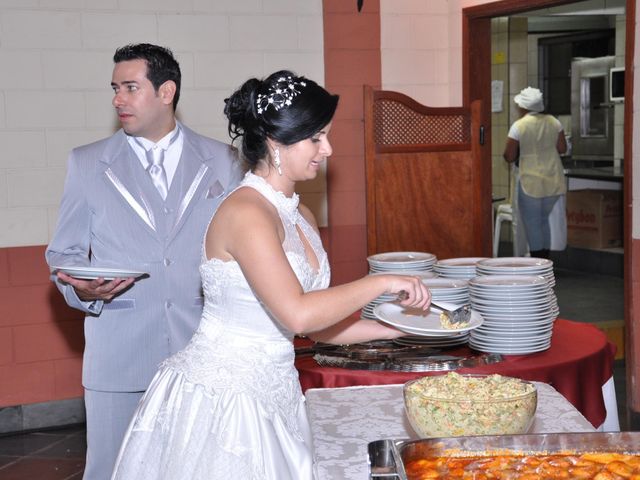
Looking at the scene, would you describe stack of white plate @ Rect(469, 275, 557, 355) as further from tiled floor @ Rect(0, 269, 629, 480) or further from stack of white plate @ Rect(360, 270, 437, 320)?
tiled floor @ Rect(0, 269, 629, 480)

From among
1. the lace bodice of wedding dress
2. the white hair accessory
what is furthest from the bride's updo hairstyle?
the lace bodice of wedding dress

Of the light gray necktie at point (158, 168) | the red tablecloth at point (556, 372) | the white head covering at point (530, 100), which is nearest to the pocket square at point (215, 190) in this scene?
the light gray necktie at point (158, 168)

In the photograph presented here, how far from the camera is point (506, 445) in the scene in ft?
5.41

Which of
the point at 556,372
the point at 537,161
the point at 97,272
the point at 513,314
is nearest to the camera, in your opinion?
the point at 97,272

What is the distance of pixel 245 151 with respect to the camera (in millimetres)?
2240

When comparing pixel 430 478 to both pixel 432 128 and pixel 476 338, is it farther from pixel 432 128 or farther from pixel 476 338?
pixel 432 128

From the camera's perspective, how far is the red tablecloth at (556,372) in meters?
2.62

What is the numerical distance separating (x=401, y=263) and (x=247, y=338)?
122 cm

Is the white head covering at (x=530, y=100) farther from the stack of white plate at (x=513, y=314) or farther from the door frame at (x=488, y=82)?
the stack of white plate at (x=513, y=314)

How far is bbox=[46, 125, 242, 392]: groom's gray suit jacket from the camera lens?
2908 mm

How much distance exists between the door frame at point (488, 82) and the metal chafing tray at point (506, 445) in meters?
2.95

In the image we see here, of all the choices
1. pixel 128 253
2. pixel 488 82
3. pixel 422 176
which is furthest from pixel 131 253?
pixel 488 82

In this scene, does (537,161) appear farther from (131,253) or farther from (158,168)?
(131,253)

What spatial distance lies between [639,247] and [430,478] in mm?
3124
